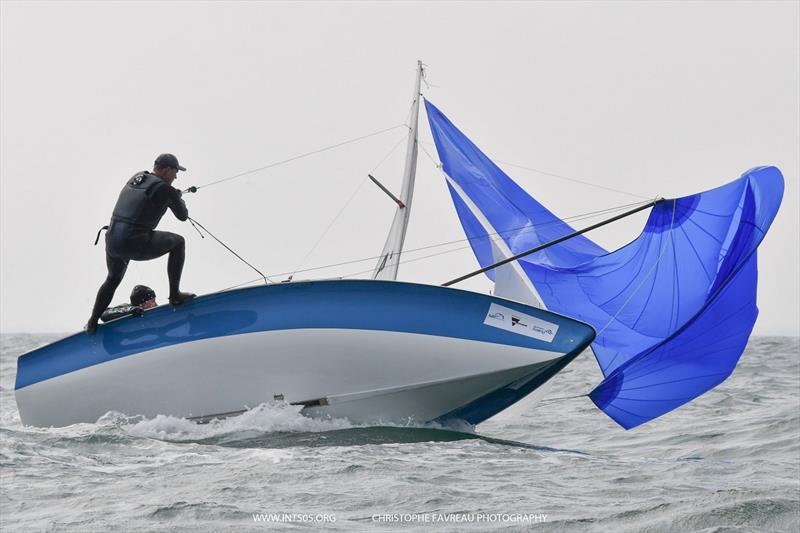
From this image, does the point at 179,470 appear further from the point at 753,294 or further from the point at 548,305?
the point at 753,294

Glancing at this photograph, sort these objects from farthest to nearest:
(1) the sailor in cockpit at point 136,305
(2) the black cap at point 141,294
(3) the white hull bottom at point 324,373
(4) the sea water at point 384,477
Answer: (2) the black cap at point 141,294, (1) the sailor in cockpit at point 136,305, (3) the white hull bottom at point 324,373, (4) the sea water at point 384,477

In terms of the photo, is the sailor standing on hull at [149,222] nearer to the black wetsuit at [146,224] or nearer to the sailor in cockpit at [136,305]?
the black wetsuit at [146,224]

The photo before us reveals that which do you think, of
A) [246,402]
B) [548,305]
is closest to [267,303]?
[246,402]

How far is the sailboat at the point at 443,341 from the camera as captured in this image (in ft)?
29.1

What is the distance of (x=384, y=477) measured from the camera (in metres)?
7.02

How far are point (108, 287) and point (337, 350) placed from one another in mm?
2000

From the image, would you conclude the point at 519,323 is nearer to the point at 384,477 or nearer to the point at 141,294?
the point at 384,477

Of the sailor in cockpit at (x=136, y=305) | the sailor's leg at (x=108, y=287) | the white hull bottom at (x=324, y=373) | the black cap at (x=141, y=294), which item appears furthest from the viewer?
the black cap at (x=141, y=294)

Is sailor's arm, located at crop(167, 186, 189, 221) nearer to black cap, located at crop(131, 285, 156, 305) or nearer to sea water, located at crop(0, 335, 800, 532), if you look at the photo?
black cap, located at crop(131, 285, 156, 305)

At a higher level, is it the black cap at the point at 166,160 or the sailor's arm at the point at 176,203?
the black cap at the point at 166,160

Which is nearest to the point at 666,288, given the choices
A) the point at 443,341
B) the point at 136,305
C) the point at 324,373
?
the point at 443,341

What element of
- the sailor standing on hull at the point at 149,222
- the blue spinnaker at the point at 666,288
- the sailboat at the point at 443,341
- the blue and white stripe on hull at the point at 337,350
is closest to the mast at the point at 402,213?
the blue spinnaker at the point at 666,288

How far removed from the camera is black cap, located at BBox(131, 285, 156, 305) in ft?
31.1

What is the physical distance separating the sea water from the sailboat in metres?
0.25
